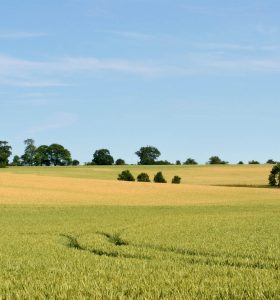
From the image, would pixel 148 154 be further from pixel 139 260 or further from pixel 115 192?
pixel 139 260

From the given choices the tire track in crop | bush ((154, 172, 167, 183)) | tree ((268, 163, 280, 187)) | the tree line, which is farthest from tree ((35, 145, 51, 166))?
the tire track in crop

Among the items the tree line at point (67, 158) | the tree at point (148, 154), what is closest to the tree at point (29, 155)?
the tree line at point (67, 158)

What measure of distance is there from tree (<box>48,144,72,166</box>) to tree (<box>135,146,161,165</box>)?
1858cm

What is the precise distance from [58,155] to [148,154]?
2355 centimetres

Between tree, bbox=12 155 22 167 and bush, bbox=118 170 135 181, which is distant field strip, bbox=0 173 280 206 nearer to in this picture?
bush, bbox=118 170 135 181

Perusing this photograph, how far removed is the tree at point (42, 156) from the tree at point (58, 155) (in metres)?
0.75

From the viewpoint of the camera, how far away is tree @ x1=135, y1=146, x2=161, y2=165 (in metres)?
156

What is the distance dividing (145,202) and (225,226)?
29258 mm

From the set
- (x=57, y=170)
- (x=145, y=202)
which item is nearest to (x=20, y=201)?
(x=145, y=202)

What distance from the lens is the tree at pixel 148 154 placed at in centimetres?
15562

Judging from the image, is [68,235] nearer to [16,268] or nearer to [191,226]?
[191,226]

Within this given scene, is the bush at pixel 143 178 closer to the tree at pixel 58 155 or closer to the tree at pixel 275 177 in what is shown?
the tree at pixel 275 177

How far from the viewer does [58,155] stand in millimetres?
151250

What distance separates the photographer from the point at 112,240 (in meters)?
22.0
